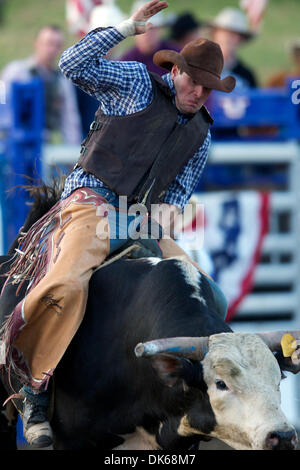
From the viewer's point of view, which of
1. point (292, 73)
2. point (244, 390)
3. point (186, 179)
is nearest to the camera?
point (244, 390)

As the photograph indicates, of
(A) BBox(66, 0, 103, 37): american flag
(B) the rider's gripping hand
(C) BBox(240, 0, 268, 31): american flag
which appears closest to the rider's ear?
(B) the rider's gripping hand

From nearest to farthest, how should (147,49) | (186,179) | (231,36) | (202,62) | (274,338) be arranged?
(274,338) < (202,62) < (186,179) < (147,49) < (231,36)

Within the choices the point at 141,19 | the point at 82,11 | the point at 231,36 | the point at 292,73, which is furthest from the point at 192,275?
the point at 292,73

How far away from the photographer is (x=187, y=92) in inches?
143

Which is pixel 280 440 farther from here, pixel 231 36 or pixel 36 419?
pixel 231 36

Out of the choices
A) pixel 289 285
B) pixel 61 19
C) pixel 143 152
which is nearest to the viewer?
pixel 143 152

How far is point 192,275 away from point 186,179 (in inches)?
27.9

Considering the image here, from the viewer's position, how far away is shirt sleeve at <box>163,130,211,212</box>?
13.0 ft

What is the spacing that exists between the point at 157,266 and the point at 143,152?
508 mm

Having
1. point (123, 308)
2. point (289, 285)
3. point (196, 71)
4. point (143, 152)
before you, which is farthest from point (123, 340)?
point (289, 285)

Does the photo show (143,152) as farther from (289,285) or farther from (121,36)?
(289,285)

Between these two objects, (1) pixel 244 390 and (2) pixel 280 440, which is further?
(1) pixel 244 390

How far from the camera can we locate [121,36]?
11.4 ft

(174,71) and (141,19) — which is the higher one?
(141,19)
